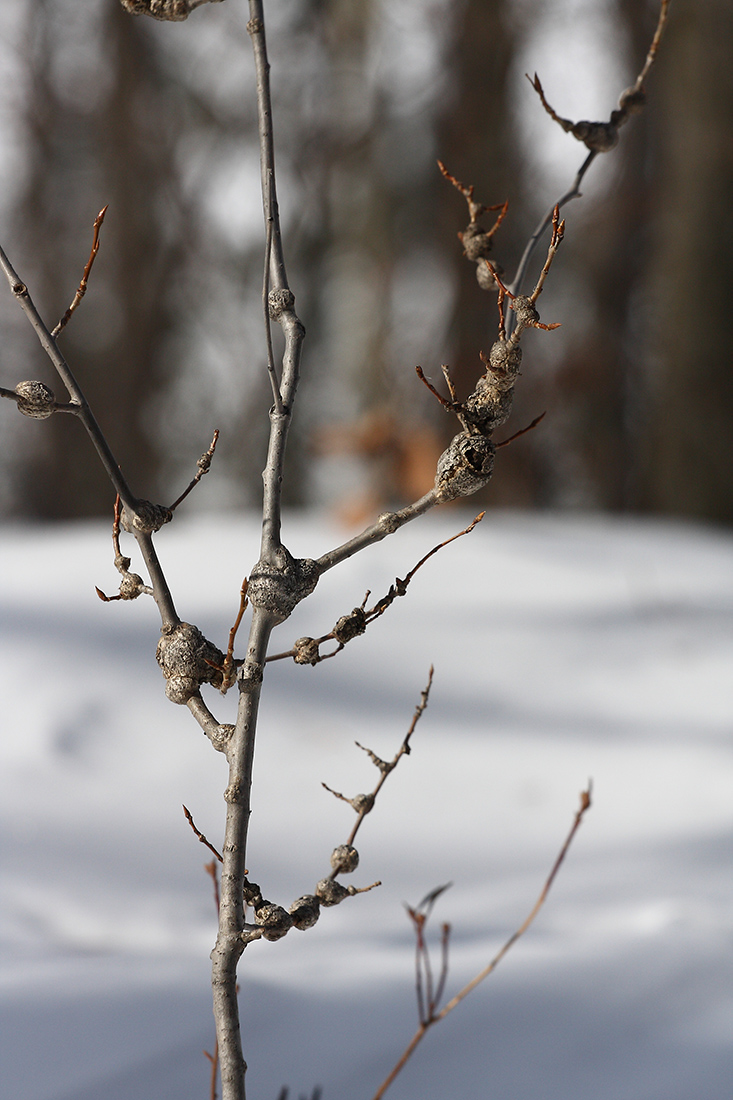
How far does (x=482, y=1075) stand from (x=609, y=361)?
3.56 m

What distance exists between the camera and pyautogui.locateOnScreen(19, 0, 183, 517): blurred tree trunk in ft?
12.4

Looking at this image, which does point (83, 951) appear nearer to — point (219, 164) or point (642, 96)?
point (642, 96)

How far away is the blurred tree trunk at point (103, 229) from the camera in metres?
3.77

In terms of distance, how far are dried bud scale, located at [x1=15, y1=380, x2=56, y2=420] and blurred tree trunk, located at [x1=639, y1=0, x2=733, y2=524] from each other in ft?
8.74

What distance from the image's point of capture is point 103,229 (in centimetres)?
381

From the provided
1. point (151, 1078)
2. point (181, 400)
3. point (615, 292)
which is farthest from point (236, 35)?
point (151, 1078)

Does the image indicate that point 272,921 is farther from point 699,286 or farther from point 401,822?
point 699,286

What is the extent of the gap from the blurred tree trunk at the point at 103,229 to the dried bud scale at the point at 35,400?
3476mm

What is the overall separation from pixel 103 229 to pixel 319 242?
953 millimetres

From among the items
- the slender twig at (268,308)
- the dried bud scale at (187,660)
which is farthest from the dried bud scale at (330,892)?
the slender twig at (268,308)

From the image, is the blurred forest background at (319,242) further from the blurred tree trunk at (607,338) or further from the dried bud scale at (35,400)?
the dried bud scale at (35,400)

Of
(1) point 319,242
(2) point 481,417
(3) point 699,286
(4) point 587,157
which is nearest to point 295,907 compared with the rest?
(2) point 481,417

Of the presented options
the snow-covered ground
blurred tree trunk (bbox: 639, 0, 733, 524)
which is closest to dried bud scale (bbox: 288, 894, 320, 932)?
the snow-covered ground

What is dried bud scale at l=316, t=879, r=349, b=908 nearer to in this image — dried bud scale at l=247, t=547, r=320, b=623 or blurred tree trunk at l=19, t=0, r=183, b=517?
dried bud scale at l=247, t=547, r=320, b=623
